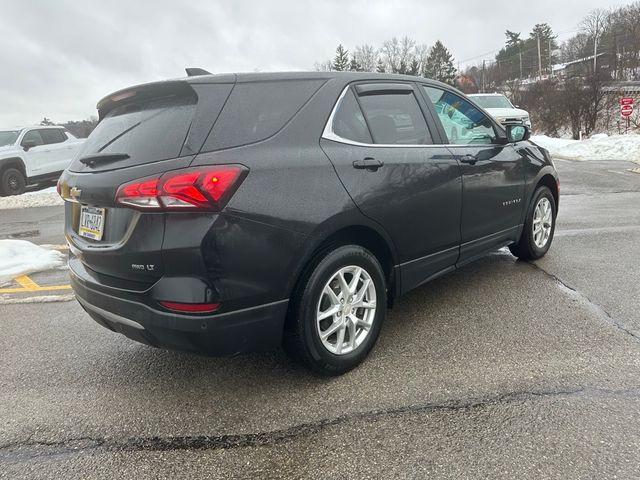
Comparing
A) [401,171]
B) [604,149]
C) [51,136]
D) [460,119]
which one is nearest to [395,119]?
[401,171]

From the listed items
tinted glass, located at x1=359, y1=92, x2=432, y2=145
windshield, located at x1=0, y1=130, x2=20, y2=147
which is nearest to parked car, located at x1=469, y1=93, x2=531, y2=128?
tinted glass, located at x1=359, y1=92, x2=432, y2=145

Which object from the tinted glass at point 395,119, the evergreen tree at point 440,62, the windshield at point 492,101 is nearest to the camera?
the tinted glass at point 395,119

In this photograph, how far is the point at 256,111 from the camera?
263cm

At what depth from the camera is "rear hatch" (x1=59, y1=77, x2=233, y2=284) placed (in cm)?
238

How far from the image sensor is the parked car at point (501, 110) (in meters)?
15.6

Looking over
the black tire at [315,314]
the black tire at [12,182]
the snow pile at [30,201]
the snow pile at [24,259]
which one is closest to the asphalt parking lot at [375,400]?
the black tire at [315,314]

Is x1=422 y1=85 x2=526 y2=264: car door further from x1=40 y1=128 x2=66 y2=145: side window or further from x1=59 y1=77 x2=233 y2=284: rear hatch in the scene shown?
x1=40 y1=128 x2=66 y2=145: side window

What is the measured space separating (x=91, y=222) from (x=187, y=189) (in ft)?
2.56

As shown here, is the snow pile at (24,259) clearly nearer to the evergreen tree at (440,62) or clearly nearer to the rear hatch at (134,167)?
the rear hatch at (134,167)

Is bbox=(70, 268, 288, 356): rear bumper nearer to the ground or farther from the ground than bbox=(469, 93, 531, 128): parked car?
nearer to the ground

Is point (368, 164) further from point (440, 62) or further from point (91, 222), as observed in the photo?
point (440, 62)

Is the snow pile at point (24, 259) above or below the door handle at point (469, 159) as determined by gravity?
below

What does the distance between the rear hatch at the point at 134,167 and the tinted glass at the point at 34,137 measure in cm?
1308

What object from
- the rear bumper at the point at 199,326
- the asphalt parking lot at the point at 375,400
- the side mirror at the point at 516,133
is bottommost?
the asphalt parking lot at the point at 375,400
